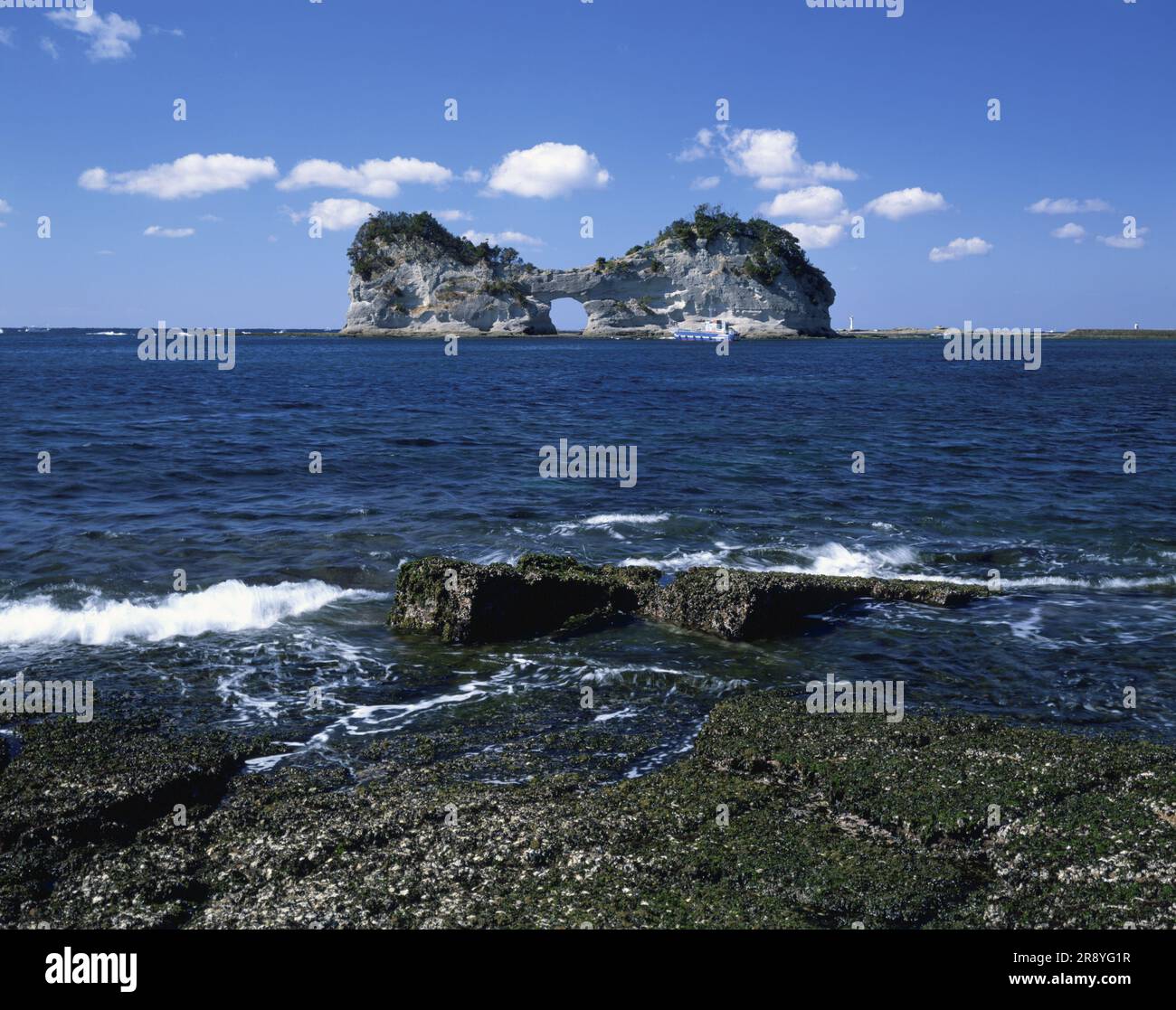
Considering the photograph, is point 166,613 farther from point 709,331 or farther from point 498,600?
point 709,331

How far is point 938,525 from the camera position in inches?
842

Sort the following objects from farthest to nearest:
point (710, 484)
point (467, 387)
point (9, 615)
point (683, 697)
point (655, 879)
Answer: point (467, 387) < point (710, 484) < point (9, 615) < point (683, 697) < point (655, 879)

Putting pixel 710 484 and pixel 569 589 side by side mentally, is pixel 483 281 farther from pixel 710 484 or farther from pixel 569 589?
pixel 569 589

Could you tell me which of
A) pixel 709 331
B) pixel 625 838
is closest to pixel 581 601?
pixel 625 838

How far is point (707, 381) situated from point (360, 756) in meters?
59.3

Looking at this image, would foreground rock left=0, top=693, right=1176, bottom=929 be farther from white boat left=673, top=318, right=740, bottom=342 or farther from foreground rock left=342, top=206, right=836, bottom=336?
foreground rock left=342, top=206, right=836, bottom=336

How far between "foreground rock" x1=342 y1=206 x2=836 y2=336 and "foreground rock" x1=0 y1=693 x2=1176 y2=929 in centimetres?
13986

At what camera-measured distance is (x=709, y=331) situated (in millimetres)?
143750

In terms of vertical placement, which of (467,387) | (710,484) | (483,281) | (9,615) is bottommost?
(9,615)

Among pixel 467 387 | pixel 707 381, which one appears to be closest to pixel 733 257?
pixel 707 381

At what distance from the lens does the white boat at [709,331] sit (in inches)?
5571

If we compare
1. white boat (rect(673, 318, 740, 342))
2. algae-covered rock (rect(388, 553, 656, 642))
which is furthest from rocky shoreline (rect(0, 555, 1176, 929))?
white boat (rect(673, 318, 740, 342))

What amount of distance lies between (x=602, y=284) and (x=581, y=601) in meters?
140

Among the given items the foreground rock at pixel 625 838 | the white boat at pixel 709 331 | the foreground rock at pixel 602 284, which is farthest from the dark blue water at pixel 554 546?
the foreground rock at pixel 602 284
